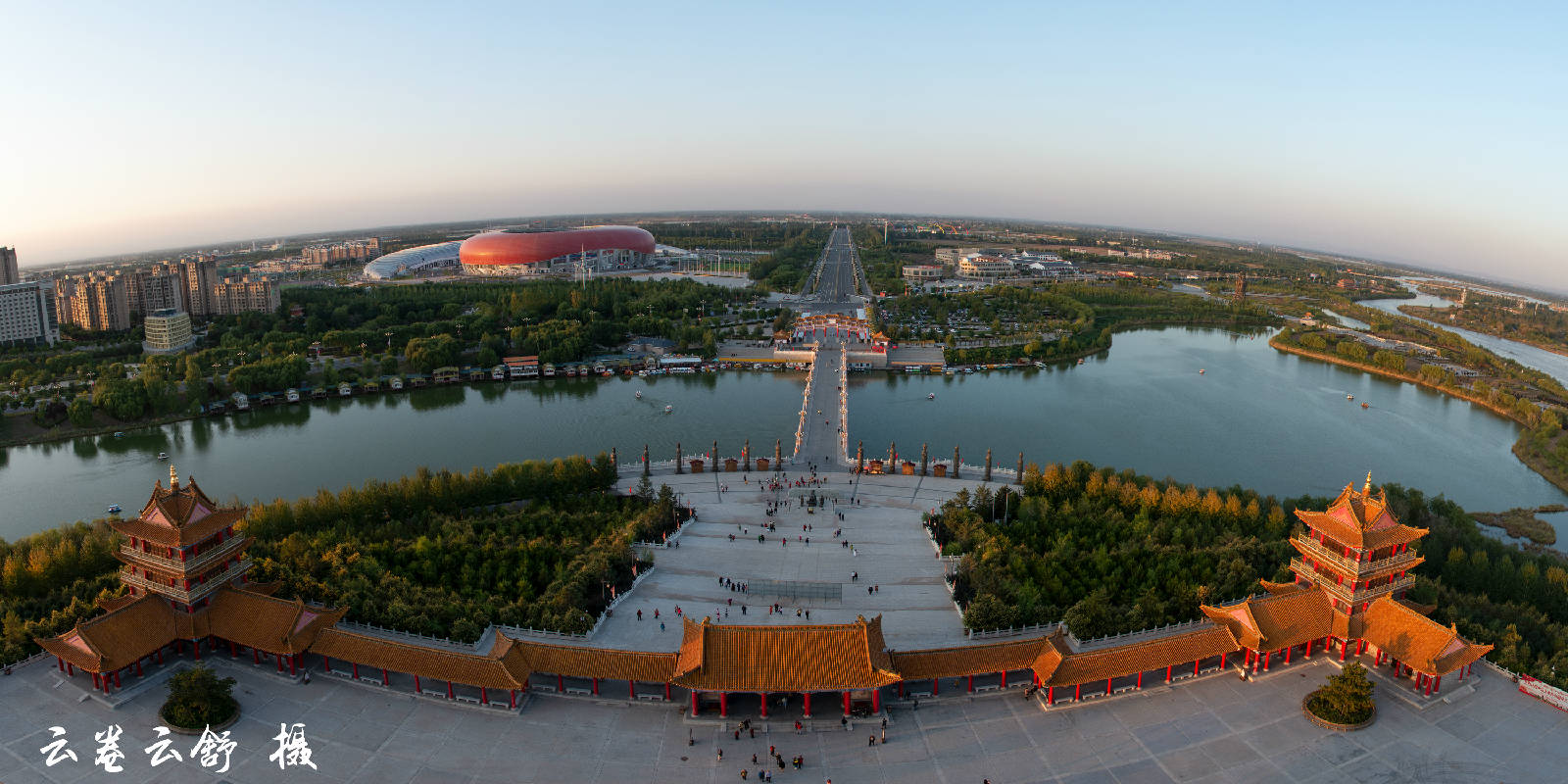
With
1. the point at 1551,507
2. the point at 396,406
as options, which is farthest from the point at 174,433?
the point at 1551,507

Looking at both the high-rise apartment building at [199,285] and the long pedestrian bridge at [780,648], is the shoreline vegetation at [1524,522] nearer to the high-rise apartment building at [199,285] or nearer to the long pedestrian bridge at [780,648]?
the long pedestrian bridge at [780,648]

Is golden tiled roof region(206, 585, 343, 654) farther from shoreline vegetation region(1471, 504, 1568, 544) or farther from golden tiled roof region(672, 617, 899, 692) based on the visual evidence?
shoreline vegetation region(1471, 504, 1568, 544)

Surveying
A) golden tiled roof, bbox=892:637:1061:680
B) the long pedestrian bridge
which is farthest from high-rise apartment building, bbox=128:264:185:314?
golden tiled roof, bbox=892:637:1061:680

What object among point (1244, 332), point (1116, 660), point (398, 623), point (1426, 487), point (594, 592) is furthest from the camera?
point (1244, 332)

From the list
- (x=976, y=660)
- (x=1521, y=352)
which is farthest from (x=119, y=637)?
(x=1521, y=352)

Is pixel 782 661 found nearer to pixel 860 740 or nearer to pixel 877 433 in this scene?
pixel 860 740

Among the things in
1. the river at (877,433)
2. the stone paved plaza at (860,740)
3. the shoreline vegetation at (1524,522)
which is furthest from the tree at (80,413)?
the shoreline vegetation at (1524,522)

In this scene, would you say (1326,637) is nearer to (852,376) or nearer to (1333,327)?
(852,376)

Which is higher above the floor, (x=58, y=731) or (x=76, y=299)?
(x=76, y=299)
